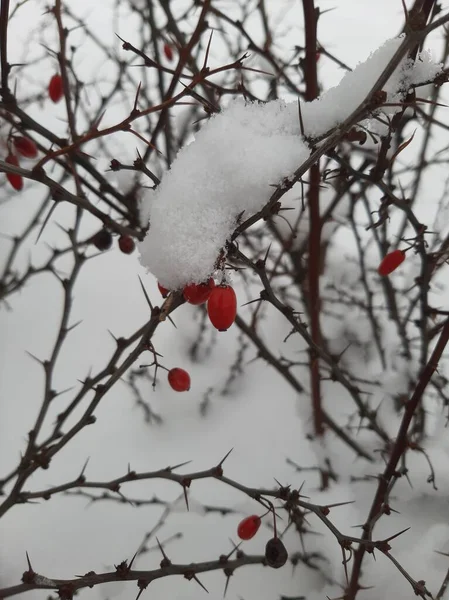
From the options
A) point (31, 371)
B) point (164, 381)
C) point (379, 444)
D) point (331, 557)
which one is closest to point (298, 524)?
point (331, 557)

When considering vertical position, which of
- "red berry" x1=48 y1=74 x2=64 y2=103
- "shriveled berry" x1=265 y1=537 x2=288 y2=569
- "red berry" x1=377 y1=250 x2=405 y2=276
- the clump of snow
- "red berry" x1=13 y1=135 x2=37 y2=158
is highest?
"red berry" x1=48 y1=74 x2=64 y2=103

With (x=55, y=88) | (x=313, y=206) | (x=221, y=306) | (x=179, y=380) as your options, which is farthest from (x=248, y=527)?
(x=55, y=88)

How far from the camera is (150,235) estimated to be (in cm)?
69

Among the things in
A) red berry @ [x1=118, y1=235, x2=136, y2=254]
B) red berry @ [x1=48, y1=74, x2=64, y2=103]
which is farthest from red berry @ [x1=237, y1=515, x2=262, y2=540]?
red berry @ [x1=48, y1=74, x2=64, y2=103]

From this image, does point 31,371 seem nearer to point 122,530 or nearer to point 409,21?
point 122,530

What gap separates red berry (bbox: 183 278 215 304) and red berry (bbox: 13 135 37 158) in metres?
0.72

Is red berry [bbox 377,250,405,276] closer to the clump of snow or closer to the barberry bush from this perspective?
the barberry bush

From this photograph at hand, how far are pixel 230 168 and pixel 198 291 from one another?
7.0 inches

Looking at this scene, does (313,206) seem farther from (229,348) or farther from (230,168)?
(229,348)

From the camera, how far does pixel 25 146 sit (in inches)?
44.1

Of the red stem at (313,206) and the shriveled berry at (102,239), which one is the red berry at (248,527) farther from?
the shriveled berry at (102,239)

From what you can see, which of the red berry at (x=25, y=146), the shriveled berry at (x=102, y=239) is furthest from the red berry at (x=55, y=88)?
the shriveled berry at (x=102, y=239)

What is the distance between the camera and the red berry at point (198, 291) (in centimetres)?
62

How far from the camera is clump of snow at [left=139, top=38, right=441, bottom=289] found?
2.08 feet
